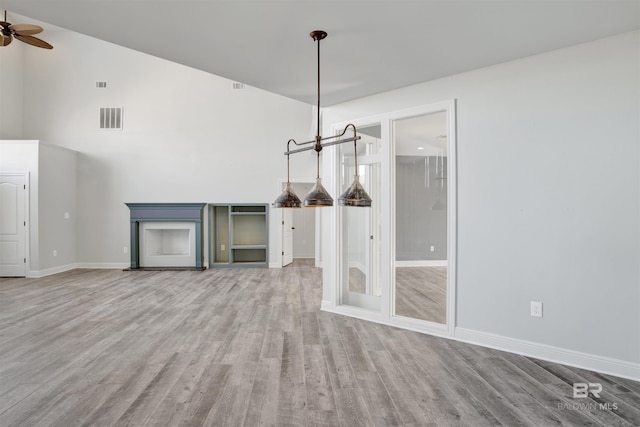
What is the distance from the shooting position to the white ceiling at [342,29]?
221 centimetres

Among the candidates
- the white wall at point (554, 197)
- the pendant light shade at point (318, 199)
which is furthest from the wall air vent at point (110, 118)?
the white wall at point (554, 197)

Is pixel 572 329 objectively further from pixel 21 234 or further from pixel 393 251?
pixel 21 234

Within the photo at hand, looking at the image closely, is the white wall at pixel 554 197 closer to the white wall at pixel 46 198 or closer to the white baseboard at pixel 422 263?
→ the white baseboard at pixel 422 263

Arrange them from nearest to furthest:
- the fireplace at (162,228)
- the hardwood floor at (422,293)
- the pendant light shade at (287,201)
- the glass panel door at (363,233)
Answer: the pendant light shade at (287,201), the hardwood floor at (422,293), the glass panel door at (363,233), the fireplace at (162,228)

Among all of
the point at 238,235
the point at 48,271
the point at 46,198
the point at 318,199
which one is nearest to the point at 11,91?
the point at 46,198

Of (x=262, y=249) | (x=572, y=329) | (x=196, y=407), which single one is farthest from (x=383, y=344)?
(x=262, y=249)

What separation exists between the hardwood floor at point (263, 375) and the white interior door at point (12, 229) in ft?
10.3

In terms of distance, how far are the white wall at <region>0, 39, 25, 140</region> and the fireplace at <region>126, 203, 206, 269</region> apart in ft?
10.2

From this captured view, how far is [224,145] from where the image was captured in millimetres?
8141

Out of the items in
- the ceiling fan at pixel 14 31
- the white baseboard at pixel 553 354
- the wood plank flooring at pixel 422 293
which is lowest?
the white baseboard at pixel 553 354

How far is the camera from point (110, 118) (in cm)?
800
